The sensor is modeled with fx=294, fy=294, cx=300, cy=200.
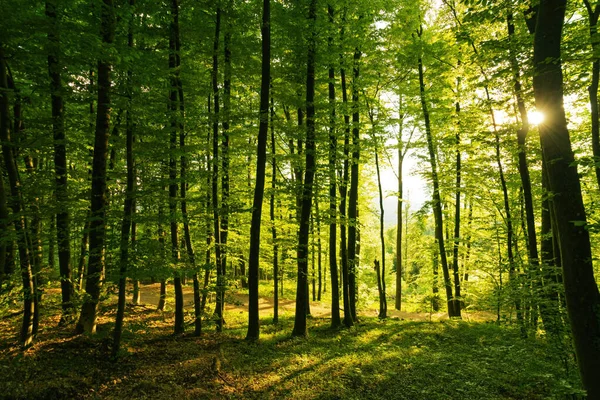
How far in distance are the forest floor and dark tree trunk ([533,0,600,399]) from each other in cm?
72

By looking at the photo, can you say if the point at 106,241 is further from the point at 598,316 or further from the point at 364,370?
the point at 598,316

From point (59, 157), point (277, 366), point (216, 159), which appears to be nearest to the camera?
point (277, 366)

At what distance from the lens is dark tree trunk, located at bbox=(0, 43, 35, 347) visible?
Answer: 630 cm

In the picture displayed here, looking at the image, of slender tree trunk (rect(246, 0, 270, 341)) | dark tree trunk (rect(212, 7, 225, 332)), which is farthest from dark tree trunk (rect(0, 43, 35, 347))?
slender tree trunk (rect(246, 0, 270, 341))

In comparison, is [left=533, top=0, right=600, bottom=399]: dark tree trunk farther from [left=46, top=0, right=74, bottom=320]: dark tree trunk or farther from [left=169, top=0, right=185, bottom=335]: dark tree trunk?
[left=46, top=0, right=74, bottom=320]: dark tree trunk

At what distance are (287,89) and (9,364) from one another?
11796 mm

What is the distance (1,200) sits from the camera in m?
5.54

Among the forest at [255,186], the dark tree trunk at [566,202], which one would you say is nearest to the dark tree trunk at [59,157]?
the forest at [255,186]

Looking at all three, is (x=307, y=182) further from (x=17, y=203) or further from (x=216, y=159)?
(x=17, y=203)

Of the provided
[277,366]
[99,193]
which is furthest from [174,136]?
[277,366]

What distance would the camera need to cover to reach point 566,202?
17.0ft

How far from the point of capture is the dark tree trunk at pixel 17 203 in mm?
6301

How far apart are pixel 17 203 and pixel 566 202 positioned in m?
11.7

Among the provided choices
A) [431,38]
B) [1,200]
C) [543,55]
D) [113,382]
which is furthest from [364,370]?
[431,38]
